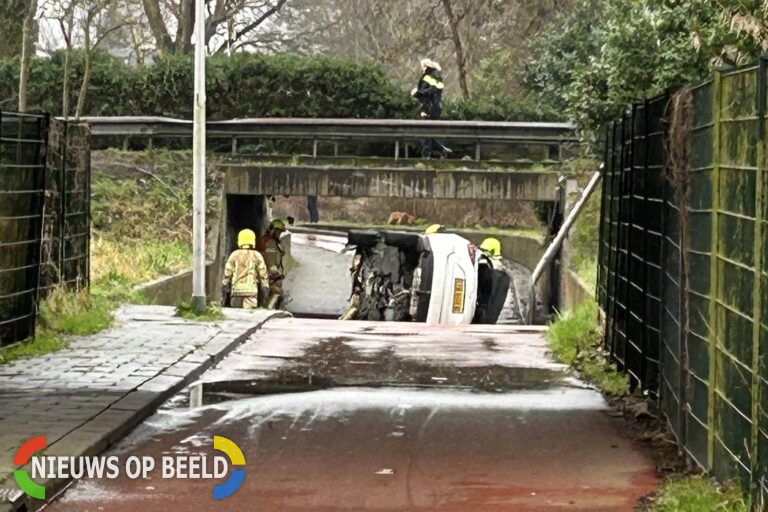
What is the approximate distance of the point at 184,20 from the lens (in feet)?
118

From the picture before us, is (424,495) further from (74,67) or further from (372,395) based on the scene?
(74,67)

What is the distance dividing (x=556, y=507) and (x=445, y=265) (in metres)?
16.2

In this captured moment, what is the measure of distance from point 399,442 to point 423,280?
48.8ft

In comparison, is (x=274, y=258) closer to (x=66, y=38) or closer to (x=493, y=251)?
(x=493, y=251)

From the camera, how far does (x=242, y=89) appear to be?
29047 mm

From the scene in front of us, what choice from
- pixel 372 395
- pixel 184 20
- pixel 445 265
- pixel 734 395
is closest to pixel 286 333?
pixel 372 395

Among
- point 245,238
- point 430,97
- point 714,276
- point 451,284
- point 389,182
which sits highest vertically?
point 430,97

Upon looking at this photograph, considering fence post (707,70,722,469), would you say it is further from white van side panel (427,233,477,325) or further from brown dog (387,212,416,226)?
brown dog (387,212,416,226)

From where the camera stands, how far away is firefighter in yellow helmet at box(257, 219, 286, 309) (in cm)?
2364

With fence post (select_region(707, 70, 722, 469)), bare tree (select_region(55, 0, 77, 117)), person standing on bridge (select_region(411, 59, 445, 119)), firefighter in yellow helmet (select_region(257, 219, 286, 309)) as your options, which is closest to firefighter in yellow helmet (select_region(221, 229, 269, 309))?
firefighter in yellow helmet (select_region(257, 219, 286, 309))

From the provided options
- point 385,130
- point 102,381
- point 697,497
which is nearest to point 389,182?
point 385,130

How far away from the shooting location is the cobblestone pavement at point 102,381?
318 inches

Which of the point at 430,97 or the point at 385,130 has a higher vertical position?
the point at 430,97

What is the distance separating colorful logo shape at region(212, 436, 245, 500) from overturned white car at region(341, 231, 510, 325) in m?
14.7
